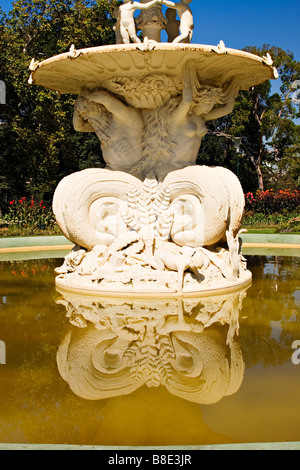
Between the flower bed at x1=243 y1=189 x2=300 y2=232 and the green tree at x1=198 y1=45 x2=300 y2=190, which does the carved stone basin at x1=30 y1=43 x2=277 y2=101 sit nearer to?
the flower bed at x1=243 y1=189 x2=300 y2=232

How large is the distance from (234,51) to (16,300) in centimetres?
329

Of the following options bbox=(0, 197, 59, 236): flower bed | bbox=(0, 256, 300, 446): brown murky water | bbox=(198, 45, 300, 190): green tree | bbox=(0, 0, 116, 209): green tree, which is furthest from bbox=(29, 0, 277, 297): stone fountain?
bbox=(198, 45, 300, 190): green tree

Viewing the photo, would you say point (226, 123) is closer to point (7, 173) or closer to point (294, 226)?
point (7, 173)

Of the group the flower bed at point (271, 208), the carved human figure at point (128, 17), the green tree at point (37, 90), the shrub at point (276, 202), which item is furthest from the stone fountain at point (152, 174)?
the shrub at point (276, 202)

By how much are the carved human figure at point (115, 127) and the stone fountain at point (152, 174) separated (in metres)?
0.01

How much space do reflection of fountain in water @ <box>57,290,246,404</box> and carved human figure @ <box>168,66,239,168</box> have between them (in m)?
2.16

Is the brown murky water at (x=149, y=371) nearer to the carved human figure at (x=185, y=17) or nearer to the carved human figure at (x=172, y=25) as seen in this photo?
the carved human figure at (x=185, y=17)

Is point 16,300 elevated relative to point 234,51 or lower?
lower

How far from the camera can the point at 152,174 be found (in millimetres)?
5746

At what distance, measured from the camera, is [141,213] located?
17.9ft

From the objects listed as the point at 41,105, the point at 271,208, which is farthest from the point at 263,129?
the point at 41,105

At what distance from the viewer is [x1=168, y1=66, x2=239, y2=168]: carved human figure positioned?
5.49 m

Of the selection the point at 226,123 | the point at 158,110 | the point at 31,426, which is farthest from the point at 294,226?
the point at 226,123

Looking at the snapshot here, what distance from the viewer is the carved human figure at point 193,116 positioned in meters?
5.49
